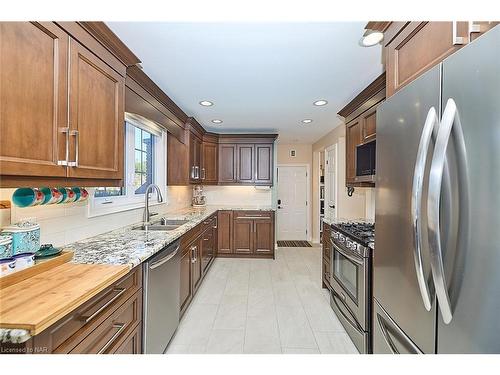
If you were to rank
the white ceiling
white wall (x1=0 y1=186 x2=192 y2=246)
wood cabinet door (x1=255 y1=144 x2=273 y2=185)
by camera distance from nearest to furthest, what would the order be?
1. white wall (x1=0 y1=186 x2=192 y2=246)
2. the white ceiling
3. wood cabinet door (x1=255 y1=144 x2=273 y2=185)

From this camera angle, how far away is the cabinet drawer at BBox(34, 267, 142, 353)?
87 cm

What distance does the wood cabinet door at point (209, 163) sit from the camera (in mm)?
4790

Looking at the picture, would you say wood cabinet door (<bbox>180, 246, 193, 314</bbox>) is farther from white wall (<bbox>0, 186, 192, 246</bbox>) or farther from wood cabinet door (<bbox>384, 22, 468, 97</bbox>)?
wood cabinet door (<bbox>384, 22, 468, 97</bbox>)

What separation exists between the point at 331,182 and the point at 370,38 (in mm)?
3447

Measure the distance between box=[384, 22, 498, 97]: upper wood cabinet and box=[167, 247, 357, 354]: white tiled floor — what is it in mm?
2085

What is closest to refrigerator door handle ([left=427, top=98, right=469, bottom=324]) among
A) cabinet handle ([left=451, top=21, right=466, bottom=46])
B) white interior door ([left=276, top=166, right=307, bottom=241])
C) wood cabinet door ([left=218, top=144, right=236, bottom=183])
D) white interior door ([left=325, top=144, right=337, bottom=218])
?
cabinet handle ([left=451, top=21, right=466, bottom=46])

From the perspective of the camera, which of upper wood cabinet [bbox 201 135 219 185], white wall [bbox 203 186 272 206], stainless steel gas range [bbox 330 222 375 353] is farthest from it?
white wall [bbox 203 186 272 206]

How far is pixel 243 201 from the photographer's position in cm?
543

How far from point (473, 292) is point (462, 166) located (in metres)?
0.39

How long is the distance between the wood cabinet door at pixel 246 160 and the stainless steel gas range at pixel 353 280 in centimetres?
258

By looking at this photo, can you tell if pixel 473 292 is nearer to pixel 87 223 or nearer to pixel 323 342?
pixel 323 342

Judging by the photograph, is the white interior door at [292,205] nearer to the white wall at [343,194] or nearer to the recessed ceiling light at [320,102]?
the white wall at [343,194]

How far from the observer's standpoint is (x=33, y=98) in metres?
1.02

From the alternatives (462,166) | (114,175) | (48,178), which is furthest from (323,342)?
(48,178)
